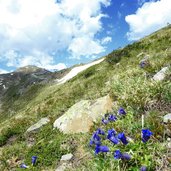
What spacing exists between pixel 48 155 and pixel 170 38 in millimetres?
18772

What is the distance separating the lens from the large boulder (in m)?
12.5

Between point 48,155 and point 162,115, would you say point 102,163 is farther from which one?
point 48,155

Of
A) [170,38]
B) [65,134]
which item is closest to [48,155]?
[65,134]

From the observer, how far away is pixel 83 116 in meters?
13.1

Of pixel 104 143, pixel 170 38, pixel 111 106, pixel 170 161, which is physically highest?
pixel 170 38

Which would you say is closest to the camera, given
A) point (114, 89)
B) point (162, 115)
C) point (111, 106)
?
point (162, 115)

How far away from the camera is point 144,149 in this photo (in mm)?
6402

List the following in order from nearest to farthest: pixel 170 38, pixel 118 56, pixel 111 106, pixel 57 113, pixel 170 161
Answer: pixel 170 161, pixel 111 106, pixel 57 113, pixel 170 38, pixel 118 56

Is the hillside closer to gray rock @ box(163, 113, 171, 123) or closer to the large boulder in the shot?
gray rock @ box(163, 113, 171, 123)

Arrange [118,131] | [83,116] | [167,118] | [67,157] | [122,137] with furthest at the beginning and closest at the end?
1. [83,116]
2. [67,157]
3. [118,131]
4. [167,118]
5. [122,137]

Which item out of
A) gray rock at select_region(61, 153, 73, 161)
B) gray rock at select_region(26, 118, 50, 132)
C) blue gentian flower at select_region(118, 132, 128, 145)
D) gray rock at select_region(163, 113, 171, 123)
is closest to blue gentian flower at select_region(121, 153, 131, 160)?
blue gentian flower at select_region(118, 132, 128, 145)

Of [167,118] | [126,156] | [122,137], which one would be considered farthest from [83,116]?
[126,156]

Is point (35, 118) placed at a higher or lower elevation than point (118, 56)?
lower

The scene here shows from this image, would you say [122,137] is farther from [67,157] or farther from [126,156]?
[67,157]
